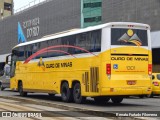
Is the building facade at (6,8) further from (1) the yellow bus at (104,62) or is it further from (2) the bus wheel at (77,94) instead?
(2) the bus wheel at (77,94)

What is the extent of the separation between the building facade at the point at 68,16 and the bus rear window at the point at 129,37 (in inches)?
1103

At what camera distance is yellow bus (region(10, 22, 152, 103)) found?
17.1 m

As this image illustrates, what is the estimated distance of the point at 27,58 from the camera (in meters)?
25.0

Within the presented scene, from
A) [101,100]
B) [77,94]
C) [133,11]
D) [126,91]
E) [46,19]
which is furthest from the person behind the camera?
[46,19]

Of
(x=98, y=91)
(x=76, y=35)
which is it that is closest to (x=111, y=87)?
(x=98, y=91)

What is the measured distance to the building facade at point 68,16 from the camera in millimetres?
47806

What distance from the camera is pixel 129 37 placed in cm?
1770

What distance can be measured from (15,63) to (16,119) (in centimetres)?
1471

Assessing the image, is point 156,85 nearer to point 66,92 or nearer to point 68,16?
point 66,92

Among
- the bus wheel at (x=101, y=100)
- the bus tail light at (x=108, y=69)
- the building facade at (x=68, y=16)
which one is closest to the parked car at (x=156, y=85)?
the bus wheel at (x=101, y=100)

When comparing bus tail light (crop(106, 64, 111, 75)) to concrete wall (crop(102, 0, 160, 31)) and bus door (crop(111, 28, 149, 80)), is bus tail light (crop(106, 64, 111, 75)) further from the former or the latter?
concrete wall (crop(102, 0, 160, 31))

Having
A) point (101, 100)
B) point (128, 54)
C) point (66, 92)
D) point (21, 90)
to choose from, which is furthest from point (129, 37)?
point (21, 90)

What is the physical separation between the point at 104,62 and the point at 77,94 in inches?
112

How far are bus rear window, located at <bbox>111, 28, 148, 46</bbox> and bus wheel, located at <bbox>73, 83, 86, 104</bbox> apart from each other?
304 centimetres
